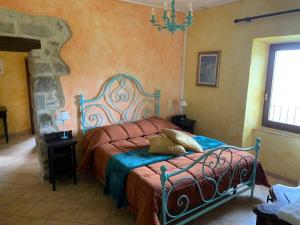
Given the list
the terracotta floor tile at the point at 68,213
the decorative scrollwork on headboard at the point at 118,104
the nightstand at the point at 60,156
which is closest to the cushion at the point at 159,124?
the decorative scrollwork on headboard at the point at 118,104

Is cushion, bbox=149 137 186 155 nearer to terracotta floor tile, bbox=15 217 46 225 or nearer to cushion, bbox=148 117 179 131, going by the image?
cushion, bbox=148 117 179 131

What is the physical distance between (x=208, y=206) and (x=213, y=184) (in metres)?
0.30

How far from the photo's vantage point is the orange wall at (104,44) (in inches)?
120

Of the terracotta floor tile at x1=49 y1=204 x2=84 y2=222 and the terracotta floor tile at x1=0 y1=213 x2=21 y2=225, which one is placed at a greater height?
the terracotta floor tile at x1=49 y1=204 x2=84 y2=222

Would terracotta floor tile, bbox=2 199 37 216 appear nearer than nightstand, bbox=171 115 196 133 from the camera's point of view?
Yes

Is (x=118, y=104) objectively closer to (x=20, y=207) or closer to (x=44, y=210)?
(x=44, y=210)

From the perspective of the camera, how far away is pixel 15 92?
17.4 feet

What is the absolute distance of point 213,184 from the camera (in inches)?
92.1

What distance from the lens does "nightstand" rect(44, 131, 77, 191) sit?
9.41 feet

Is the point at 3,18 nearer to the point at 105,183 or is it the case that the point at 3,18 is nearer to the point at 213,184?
the point at 105,183

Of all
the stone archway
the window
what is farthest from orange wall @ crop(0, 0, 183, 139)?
the window

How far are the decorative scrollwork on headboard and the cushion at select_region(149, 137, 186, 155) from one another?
114cm

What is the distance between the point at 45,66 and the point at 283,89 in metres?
3.45

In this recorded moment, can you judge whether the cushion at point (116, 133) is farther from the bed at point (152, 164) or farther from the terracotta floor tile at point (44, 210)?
the terracotta floor tile at point (44, 210)
